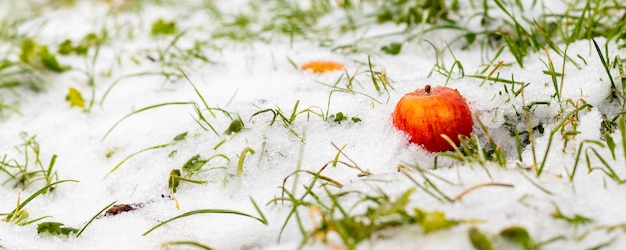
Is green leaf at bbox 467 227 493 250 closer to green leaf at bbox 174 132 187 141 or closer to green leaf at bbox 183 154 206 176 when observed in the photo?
green leaf at bbox 183 154 206 176

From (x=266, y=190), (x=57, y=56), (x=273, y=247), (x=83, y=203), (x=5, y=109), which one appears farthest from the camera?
(x=57, y=56)

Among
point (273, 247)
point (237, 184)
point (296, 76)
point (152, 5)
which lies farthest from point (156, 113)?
point (152, 5)

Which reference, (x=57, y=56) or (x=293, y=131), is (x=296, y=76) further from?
(x=57, y=56)

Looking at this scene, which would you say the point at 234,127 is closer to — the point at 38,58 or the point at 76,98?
the point at 76,98

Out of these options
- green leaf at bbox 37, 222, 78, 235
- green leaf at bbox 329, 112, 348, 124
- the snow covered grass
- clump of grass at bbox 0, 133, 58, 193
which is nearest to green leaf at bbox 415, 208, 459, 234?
the snow covered grass

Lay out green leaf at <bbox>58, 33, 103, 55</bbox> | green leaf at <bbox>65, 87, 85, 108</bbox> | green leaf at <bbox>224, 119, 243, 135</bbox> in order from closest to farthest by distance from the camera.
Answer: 1. green leaf at <bbox>224, 119, 243, 135</bbox>
2. green leaf at <bbox>65, 87, 85, 108</bbox>
3. green leaf at <bbox>58, 33, 103, 55</bbox>

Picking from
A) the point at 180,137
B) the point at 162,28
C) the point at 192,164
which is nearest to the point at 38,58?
the point at 162,28
